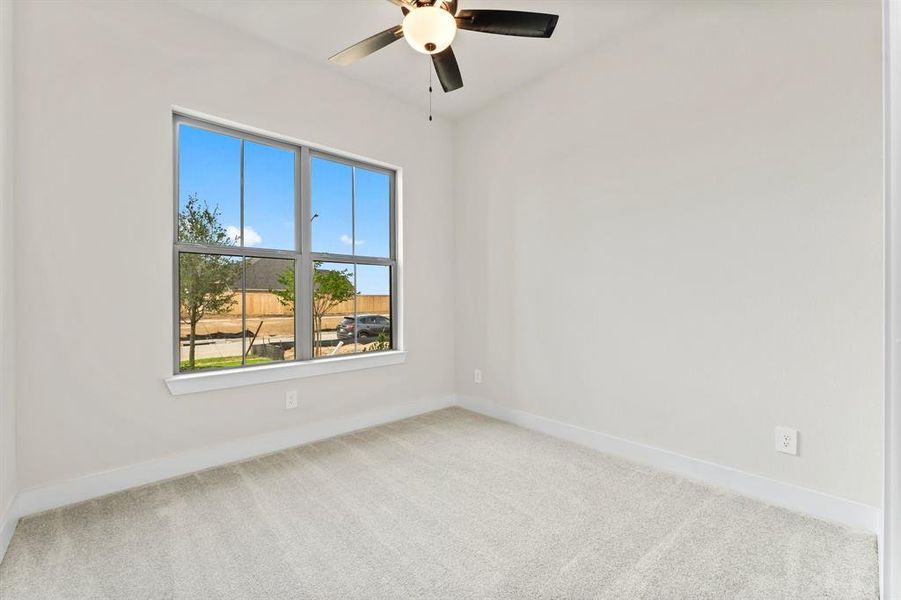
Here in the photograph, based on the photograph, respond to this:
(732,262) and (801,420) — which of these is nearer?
(801,420)

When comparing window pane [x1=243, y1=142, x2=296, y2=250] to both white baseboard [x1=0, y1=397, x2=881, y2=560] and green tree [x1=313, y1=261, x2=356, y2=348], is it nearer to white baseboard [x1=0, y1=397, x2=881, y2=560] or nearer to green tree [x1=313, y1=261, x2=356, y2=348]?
green tree [x1=313, y1=261, x2=356, y2=348]

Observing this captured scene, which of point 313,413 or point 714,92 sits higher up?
point 714,92

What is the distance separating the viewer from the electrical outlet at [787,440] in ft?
6.82

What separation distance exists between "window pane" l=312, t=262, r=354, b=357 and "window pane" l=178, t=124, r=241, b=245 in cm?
70

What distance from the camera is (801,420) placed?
2.06 m

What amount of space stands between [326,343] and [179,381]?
1045mm

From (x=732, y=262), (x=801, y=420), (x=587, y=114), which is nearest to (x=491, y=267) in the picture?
(x=587, y=114)

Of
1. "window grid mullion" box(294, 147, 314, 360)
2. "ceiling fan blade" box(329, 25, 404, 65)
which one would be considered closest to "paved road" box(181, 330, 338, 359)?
"window grid mullion" box(294, 147, 314, 360)

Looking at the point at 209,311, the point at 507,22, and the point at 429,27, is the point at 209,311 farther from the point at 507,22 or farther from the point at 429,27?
the point at 507,22

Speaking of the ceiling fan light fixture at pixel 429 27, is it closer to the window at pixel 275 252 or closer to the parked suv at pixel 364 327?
the window at pixel 275 252

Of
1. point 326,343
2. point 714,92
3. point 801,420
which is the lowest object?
point 801,420

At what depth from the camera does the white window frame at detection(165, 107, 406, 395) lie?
253 centimetres

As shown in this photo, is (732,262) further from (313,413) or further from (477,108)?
(313,413)

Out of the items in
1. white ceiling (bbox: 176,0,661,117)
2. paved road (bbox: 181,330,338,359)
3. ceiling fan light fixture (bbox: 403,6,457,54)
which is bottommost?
paved road (bbox: 181,330,338,359)
